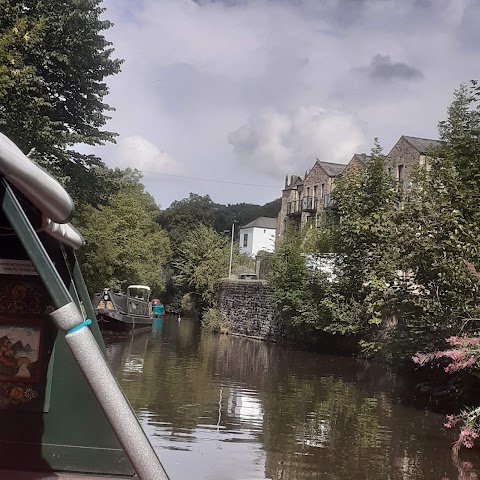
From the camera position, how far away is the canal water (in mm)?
9055

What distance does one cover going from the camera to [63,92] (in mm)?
22344

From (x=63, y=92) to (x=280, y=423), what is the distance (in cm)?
1491

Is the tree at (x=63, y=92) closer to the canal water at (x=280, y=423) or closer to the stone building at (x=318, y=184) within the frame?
the canal water at (x=280, y=423)

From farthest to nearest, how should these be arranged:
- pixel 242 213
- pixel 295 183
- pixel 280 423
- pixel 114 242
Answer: pixel 242 213
pixel 295 183
pixel 114 242
pixel 280 423

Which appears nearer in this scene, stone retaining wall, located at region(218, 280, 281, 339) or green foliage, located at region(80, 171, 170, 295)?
green foliage, located at region(80, 171, 170, 295)

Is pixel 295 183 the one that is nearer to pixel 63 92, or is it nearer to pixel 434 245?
pixel 63 92

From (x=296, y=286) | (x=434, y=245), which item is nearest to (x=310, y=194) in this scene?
(x=296, y=286)

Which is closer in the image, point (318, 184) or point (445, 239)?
point (445, 239)

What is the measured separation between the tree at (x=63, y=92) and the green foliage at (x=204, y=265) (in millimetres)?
22937

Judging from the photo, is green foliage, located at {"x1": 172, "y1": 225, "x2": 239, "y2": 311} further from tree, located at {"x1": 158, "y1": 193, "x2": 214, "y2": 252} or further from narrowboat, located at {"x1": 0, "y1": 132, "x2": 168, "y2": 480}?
narrowboat, located at {"x1": 0, "y1": 132, "x2": 168, "y2": 480}

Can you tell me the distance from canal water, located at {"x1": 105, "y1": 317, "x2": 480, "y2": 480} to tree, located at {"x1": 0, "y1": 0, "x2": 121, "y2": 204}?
672 centimetres

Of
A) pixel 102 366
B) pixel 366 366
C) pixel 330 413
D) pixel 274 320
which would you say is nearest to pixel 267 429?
pixel 330 413

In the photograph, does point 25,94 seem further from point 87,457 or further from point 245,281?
point 245,281

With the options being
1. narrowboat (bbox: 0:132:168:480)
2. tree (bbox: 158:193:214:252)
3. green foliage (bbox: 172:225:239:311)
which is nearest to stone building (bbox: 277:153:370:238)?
green foliage (bbox: 172:225:239:311)
